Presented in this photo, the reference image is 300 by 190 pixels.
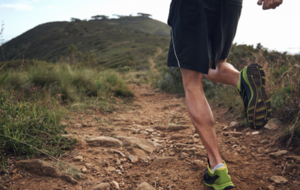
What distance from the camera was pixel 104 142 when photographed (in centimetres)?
217

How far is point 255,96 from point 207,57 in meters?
0.48

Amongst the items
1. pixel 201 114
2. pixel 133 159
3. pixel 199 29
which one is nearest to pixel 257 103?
pixel 201 114

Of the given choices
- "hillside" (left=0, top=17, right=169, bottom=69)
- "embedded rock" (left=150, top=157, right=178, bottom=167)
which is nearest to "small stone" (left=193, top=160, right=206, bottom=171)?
"embedded rock" (left=150, top=157, right=178, bottom=167)

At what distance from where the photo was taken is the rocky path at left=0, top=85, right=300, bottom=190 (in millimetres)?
1534

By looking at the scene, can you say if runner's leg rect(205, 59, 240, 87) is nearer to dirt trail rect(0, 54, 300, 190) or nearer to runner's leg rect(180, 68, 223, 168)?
runner's leg rect(180, 68, 223, 168)

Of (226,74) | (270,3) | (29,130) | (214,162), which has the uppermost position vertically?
(270,3)

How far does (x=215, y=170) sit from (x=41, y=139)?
150 centimetres

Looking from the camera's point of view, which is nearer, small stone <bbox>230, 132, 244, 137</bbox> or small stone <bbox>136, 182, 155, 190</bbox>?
small stone <bbox>136, 182, 155, 190</bbox>

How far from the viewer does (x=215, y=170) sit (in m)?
1.44

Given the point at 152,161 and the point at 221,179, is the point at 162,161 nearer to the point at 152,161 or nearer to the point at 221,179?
the point at 152,161

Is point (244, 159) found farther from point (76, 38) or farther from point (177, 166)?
point (76, 38)

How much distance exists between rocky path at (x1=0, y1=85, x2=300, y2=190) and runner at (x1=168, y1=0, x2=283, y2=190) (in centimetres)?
31

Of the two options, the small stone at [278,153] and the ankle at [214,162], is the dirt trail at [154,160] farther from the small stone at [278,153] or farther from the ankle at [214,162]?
the ankle at [214,162]

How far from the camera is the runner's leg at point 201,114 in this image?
4.76ft
